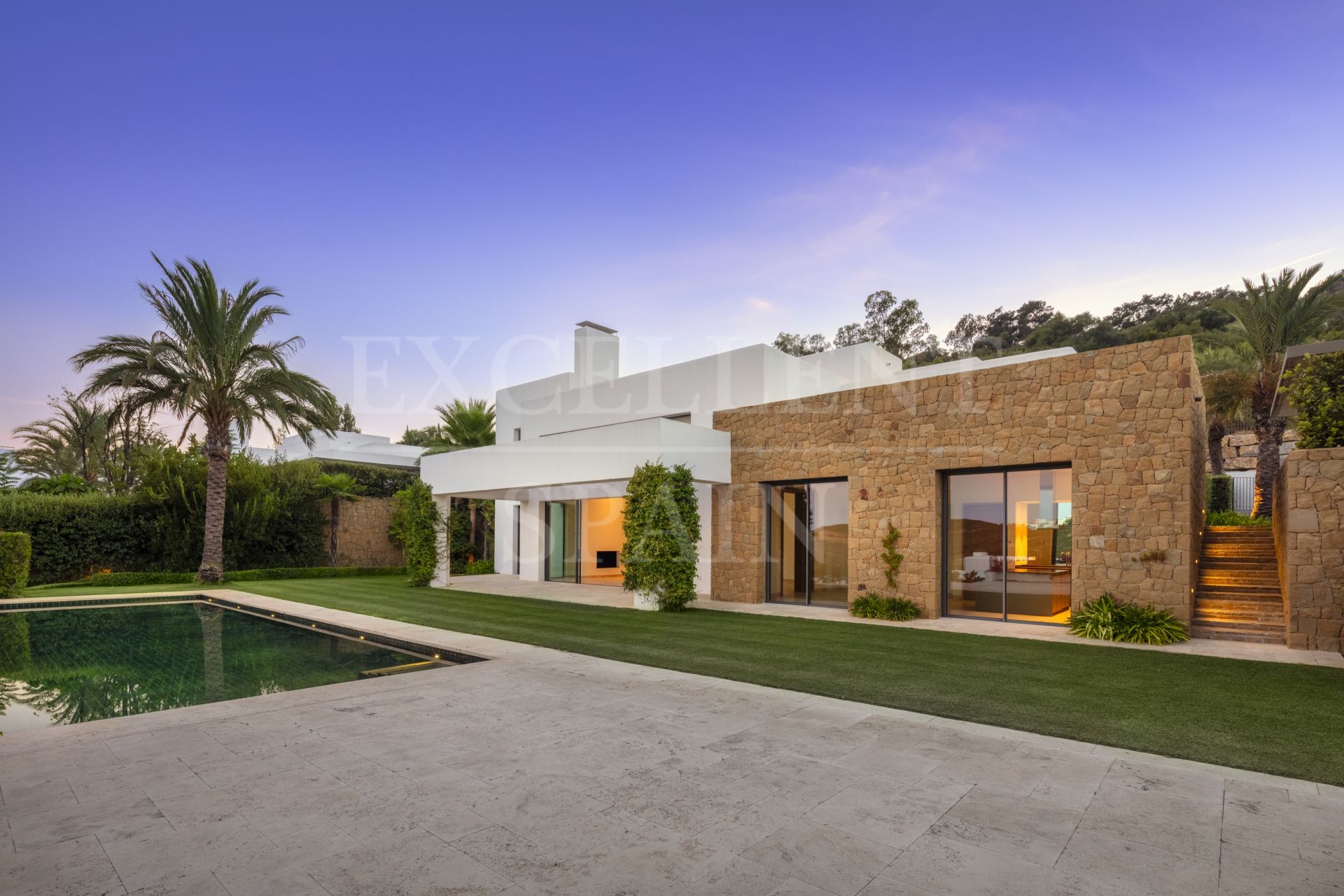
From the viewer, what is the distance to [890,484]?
11992 millimetres

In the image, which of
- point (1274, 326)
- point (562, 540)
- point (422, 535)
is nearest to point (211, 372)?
point (422, 535)

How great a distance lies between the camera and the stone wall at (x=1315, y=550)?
816 cm

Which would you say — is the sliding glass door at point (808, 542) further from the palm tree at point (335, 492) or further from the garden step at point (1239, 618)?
the palm tree at point (335, 492)

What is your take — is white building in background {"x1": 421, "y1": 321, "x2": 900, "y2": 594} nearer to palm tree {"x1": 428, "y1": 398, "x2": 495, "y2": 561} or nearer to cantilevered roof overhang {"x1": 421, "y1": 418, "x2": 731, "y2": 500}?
cantilevered roof overhang {"x1": 421, "y1": 418, "x2": 731, "y2": 500}

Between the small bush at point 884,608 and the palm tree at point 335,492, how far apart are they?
18.1 metres

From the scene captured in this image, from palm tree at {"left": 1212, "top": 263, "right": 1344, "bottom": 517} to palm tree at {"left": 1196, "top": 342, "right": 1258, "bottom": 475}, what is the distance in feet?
6.74

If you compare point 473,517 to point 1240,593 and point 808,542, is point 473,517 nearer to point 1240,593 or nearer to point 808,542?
point 808,542

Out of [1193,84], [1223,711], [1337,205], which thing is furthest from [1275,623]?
[1337,205]

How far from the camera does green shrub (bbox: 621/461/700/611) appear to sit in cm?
1282

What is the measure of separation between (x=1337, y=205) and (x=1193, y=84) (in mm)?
5462

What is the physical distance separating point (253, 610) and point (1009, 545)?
582 inches

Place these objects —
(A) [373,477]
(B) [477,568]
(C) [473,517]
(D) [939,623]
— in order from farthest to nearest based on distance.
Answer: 1. (A) [373,477]
2. (C) [473,517]
3. (B) [477,568]
4. (D) [939,623]

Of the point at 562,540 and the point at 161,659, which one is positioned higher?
the point at 562,540

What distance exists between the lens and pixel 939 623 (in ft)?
36.0
